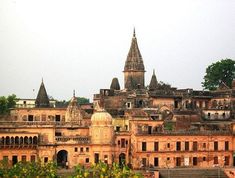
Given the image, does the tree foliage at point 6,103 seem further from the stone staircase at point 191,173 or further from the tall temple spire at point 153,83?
the stone staircase at point 191,173

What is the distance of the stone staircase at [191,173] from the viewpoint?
60.5m

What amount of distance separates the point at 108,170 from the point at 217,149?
29.6 m

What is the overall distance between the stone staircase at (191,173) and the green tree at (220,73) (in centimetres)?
3396

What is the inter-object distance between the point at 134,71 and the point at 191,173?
21.9 meters

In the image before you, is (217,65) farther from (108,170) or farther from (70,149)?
(108,170)

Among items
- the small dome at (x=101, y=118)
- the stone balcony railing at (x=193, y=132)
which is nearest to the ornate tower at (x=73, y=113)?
the small dome at (x=101, y=118)

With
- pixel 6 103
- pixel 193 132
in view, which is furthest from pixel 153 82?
pixel 6 103

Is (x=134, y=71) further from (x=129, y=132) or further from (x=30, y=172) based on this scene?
(x=30, y=172)

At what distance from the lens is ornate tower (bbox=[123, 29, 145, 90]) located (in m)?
80.3

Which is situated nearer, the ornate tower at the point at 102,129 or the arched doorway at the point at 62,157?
the ornate tower at the point at 102,129

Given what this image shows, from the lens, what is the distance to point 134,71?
264 feet

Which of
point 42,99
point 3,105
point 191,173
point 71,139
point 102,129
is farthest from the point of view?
point 3,105

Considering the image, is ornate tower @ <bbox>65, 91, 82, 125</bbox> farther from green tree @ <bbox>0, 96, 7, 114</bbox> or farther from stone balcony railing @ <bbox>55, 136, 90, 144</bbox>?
green tree @ <bbox>0, 96, 7, 114</bbox>

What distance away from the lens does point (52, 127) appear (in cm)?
6381
